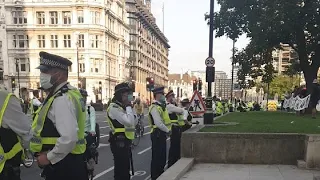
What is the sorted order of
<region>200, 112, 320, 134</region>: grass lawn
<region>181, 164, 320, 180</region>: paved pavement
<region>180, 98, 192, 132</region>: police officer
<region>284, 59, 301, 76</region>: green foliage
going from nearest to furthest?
<region>181, 164, 320, 180</region>: paved pavement → <region>200, 112, 320, 134</region>: grass lawn → <region>180, 98, 192, 132</region>: police officer → <region>284, 59, 301, 76</region>: green foliage

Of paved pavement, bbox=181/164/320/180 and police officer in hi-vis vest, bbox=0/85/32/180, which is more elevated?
police officer in hi-vis vest, bbox=0/85/32/180

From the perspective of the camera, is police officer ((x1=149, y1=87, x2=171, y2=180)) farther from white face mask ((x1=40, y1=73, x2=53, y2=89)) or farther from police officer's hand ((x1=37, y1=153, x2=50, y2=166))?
police officer's hand ((x1=37, y1=153, x2=50, y2=166))

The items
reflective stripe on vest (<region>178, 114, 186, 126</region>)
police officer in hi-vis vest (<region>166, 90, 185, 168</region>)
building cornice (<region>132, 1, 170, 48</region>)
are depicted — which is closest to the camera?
police officer in hi-vis vest (<region>166, 90, 185, 168</region>)

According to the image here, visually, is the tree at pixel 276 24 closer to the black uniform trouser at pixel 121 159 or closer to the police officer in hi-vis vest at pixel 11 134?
the black uniform trouser at pixel 121 159

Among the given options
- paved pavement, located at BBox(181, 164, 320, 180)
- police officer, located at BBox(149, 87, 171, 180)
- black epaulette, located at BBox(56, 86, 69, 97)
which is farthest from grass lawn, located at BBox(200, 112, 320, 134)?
black epaulette, located at BBox(56, 86, 69, 97)

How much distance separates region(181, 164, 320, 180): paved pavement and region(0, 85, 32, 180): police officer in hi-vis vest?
11.9 ft

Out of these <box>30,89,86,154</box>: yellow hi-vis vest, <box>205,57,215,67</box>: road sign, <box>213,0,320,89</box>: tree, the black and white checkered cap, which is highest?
<box>213,0,320,89</box>: tree

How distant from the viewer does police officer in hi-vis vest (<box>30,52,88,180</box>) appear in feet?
10.7

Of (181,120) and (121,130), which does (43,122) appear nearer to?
(121,130)

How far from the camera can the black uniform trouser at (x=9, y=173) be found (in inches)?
131

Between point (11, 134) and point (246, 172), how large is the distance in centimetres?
490

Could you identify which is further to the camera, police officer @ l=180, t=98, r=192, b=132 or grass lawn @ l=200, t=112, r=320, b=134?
police officer @ l=180, t=98, r=192, b=132

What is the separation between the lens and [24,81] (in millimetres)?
65625

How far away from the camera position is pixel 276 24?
719 inches
